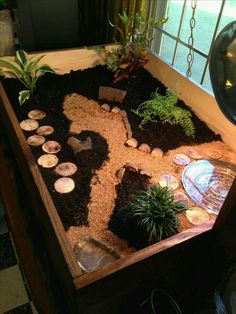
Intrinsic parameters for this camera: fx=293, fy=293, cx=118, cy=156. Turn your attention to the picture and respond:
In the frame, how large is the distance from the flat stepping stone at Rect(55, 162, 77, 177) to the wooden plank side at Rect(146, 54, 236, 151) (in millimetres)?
706

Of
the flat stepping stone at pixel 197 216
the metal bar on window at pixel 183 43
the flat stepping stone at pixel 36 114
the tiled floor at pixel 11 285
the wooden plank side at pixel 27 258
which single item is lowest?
the tiled floor at pixel 11 285

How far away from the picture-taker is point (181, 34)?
5.54ft

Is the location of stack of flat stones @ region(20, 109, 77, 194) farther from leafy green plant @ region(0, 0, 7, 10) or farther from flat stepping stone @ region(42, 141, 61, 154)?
leafy green plant @ region(0, 0, 7, 10)

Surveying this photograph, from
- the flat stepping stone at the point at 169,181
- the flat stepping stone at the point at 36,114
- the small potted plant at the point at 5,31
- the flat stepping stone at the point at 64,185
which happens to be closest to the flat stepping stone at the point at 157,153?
the flat stepping stone at the point at 169,181

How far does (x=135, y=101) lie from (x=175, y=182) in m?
0.61

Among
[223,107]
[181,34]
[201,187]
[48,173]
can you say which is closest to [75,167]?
[48,173]

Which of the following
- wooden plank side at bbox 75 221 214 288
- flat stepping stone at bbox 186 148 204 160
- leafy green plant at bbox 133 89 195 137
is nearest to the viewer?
wooden plank side at bbox 75 221 214 288

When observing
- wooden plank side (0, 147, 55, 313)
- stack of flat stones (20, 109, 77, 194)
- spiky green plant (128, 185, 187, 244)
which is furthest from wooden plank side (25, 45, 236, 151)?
wooden plank side (0, 147, 55, 313)

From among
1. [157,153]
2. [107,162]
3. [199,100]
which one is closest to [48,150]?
[107,162]

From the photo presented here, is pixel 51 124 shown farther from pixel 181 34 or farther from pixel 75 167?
pixel 181 34

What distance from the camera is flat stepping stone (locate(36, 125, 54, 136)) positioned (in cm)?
135

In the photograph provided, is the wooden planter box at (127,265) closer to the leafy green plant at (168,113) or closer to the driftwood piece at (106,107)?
the driftwood piece at (106,107)

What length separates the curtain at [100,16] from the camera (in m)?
1.80

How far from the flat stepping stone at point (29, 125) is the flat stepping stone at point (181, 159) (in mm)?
665
